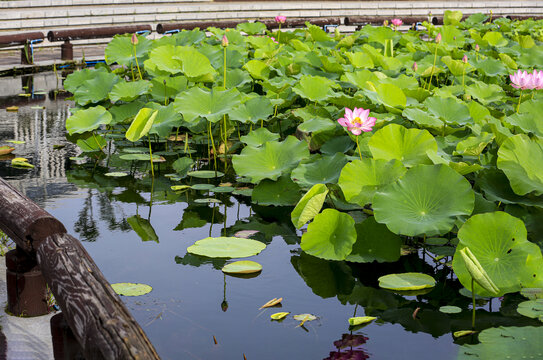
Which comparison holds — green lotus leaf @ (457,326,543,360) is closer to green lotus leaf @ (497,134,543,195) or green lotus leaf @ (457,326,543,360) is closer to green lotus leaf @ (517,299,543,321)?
green lotus leaf @ (517,299,543,321)

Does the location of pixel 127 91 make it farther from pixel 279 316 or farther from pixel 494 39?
pixel 494 39

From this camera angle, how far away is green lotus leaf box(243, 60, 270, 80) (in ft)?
14.8

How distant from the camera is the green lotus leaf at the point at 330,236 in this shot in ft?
8.29

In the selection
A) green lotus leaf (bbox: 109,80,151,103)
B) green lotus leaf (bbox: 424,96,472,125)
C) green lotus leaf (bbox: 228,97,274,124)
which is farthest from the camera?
green lotus leaf (bbox: 109,80,151,103)

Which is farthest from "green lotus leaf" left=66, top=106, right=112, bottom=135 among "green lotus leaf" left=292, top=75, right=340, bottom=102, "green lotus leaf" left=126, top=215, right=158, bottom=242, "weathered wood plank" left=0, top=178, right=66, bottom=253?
"weathered wood plank" left=0, top=178, right=66, bottom=253

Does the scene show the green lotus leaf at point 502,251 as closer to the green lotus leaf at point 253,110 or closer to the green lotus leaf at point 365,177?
the green lotus leaf at point 365,177

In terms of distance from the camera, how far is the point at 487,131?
3031mm

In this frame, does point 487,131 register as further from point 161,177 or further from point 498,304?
point 161,177

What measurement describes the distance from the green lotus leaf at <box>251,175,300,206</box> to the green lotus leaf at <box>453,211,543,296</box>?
1182mm

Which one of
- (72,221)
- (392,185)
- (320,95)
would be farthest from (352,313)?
(320,95)

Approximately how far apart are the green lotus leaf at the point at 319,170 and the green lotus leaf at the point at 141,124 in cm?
98

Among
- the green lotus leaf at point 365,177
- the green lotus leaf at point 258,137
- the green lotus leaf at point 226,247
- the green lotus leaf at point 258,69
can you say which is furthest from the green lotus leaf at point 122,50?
the green lotus leaf at point 365,177

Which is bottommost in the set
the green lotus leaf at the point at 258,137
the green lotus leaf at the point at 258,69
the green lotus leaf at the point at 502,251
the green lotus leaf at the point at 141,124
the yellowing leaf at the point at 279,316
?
the yellowing leaf at the point at 279,316

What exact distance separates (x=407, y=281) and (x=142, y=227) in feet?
4.45
